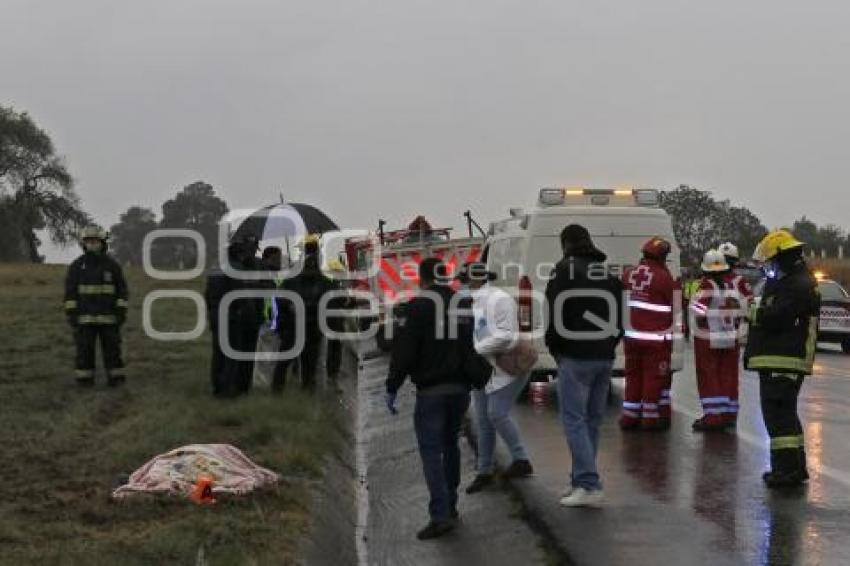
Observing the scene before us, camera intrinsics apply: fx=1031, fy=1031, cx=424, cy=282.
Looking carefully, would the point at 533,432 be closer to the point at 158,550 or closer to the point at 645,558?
the point at 645,558

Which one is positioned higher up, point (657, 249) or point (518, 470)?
point (657, 249)

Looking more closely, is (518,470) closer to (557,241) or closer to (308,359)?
(557,241)

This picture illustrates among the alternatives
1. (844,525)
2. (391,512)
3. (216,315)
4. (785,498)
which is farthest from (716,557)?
(216,315)

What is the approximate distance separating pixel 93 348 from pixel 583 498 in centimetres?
683

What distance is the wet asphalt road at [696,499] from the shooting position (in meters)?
6.09

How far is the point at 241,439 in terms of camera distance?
29.5 ft

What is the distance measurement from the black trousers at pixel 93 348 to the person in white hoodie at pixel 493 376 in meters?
5.58

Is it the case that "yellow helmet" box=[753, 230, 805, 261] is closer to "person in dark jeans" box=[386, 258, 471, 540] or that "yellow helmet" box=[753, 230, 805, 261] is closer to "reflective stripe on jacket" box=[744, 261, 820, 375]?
"reflective stripe on jacket" box=[744, 261, 820, 375]

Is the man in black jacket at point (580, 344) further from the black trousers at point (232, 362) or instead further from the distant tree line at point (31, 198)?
the distant tree line at point (31, 198)

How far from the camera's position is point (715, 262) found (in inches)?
405

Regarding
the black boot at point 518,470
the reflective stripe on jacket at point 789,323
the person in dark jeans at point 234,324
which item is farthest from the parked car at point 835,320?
the black boot at point 518,470

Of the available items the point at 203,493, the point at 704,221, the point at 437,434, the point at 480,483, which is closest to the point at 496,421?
the point at 480,483

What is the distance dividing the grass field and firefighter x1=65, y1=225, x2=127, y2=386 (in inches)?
12.5

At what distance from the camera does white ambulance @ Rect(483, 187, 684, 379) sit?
11555 mm
